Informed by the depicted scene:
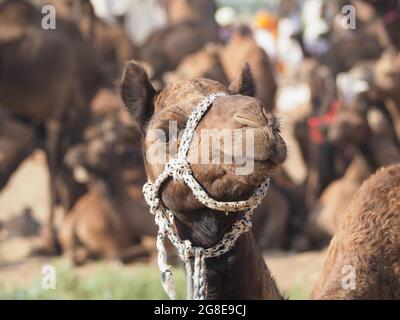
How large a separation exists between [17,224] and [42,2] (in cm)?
318

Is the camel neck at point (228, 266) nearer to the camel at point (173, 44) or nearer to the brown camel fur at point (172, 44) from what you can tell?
the camel at point (173, 44)

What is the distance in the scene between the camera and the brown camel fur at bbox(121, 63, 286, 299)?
2707 mm

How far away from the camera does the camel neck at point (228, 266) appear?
299 centimetres

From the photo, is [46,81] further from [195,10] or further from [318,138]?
[195,10]

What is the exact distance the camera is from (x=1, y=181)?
10.6 meters

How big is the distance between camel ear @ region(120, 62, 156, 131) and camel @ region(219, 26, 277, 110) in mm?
7841

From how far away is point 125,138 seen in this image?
9203mm

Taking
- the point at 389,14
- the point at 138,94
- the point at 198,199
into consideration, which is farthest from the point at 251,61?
the point at 198,199

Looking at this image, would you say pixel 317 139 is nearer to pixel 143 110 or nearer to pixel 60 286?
pixel 60 286

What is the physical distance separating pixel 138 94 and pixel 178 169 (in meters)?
0.50

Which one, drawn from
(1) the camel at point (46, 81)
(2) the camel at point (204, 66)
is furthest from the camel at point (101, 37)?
(2) the camel at point (204, 66)

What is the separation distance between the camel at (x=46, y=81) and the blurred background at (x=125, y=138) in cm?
2

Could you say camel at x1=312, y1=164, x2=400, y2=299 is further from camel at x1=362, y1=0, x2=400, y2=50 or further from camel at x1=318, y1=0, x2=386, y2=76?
camel at x1=318, y1=0, x2=386, y2=76
